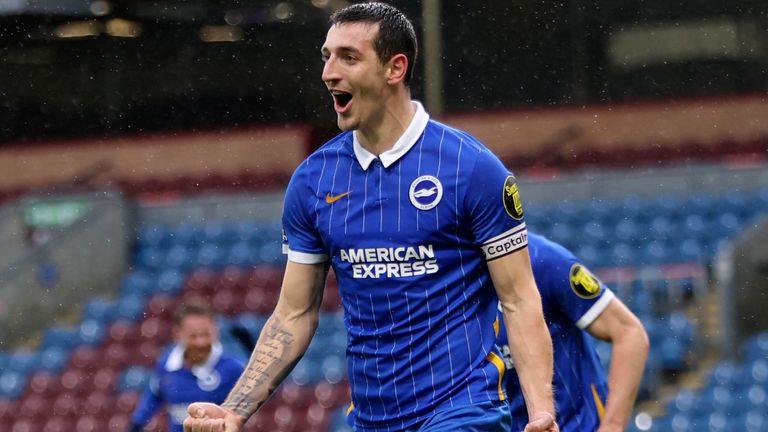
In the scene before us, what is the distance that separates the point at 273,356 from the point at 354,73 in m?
0.76

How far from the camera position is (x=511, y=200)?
10.9 ft

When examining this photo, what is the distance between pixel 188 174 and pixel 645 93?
5.72m

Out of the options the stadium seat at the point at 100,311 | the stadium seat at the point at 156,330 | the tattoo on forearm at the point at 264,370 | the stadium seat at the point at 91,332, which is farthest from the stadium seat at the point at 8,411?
the tattoo on forearm at the point at 264,370

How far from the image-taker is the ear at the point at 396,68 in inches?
133

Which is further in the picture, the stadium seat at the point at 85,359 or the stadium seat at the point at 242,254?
the stadium seat at the point at 242,254

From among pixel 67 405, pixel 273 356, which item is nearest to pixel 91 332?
pixel 67 405

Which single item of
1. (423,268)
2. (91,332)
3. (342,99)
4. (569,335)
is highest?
(342,99)

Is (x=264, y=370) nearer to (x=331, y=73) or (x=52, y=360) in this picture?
(x=331, y=73)

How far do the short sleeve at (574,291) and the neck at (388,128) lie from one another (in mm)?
916

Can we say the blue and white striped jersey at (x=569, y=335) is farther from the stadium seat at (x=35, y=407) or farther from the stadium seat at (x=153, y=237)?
the stadium seat at (x=153, y=237)

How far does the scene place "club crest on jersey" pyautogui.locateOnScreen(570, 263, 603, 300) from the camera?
4164mm

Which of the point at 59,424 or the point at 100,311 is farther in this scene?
the point at 100,311

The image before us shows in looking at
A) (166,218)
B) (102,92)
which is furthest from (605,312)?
(102,92)

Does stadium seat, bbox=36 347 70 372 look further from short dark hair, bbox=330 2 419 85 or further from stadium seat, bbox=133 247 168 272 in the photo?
short dark hair, bbox=330 2 419 85
